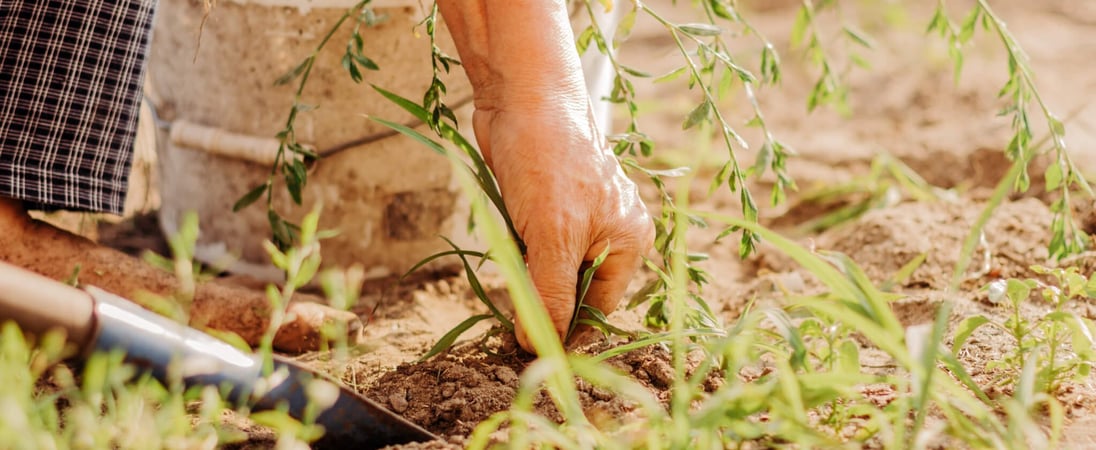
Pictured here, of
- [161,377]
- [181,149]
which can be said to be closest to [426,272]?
[181,149]

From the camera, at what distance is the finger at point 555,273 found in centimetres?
138

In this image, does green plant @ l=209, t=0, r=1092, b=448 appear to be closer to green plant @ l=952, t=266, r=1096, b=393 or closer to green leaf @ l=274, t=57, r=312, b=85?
green plant @ l=952, t=266, r=1096, b=393

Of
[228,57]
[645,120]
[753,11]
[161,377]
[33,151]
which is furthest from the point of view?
[753,11]

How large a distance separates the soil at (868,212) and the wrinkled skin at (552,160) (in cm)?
14

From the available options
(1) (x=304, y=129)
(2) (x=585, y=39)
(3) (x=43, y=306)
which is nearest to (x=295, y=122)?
(1) (x=304, y=129)

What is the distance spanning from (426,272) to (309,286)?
25cm

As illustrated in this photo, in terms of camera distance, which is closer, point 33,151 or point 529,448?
point 529,448

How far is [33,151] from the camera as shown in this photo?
176 centimetres

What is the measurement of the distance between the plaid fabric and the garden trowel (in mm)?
682

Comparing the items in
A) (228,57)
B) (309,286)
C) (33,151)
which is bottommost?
(309,286)

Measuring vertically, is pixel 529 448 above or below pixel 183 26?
below

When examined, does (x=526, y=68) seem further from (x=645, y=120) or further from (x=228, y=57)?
(x=645, y=120)

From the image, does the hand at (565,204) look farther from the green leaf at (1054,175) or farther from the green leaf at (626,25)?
the green leaf at (1054,175)

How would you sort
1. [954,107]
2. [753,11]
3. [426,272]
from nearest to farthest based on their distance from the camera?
1. [426,272]
2. [954,107]
3. [753,11]
